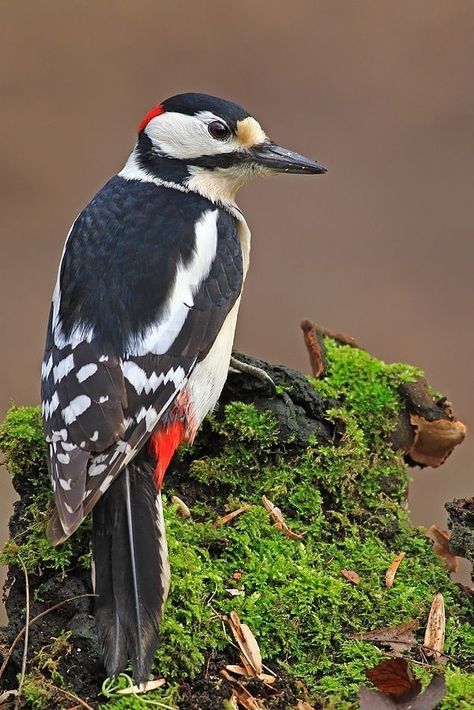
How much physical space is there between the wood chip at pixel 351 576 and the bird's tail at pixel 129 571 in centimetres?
56

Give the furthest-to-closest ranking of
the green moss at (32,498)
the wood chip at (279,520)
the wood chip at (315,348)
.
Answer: the wood chip at (315,348)
the wood chip at (279,520)
the green moss at (32,498)

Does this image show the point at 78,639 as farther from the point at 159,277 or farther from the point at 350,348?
the point at 350,348

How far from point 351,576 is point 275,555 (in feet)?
0.74

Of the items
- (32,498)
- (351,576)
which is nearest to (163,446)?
(32,498)

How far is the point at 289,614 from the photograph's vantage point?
2.49m

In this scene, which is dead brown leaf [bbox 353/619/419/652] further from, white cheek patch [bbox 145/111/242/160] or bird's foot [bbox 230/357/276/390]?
white cheek patch [bbox 145/111/242/160]

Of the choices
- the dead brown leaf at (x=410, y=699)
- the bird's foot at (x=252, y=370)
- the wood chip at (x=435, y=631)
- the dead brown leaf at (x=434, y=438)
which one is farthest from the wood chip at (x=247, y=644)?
the dead brown leaf at (x=434, y=438)

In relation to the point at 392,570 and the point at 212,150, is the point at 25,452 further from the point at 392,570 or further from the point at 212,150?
the point at 212,150

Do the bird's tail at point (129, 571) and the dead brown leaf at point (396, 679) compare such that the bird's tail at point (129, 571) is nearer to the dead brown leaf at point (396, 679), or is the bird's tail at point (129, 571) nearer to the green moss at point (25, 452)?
the green moss at point (25, 452)

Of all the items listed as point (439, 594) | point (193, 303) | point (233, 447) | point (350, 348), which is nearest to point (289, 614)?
point (439, 594)

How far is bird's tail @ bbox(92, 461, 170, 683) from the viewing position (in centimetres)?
224

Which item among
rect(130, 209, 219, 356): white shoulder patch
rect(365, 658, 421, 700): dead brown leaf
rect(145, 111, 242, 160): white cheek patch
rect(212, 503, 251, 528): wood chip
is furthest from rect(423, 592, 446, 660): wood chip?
rect(145, 111, 242, 160): white cheek patch

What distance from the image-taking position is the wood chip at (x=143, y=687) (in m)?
2.14

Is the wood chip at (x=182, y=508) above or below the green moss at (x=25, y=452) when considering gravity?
below
